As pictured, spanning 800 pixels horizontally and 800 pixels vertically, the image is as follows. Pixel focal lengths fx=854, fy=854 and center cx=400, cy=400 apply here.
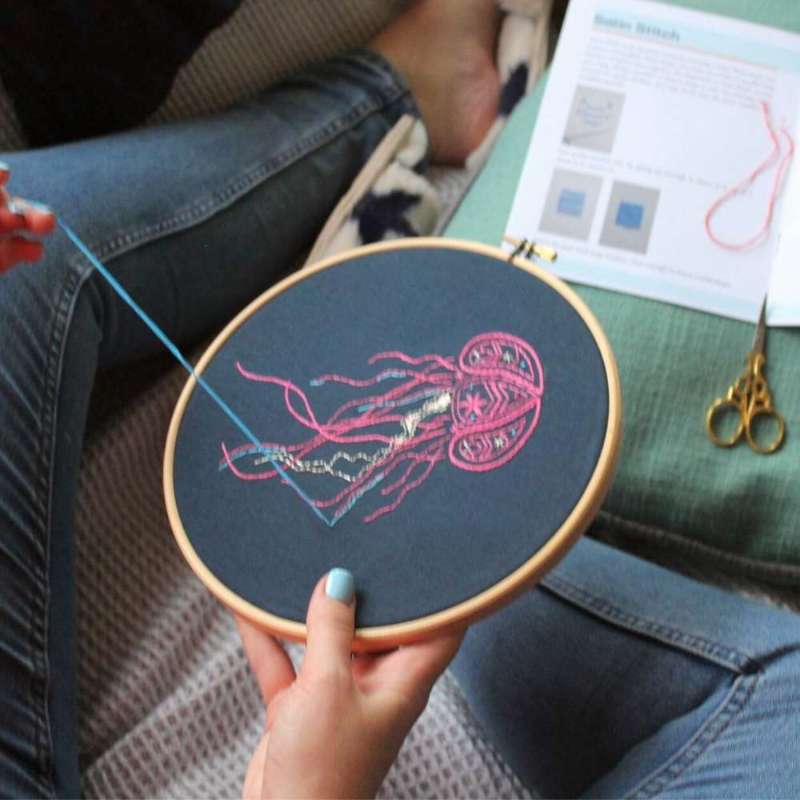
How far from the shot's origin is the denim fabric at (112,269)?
0.60 metres

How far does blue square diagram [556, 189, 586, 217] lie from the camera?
0.75 m

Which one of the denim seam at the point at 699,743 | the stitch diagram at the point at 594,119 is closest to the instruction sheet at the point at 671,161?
the stitch diagram at the point at 594,119

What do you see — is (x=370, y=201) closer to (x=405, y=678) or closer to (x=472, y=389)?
(x=472, y=389)

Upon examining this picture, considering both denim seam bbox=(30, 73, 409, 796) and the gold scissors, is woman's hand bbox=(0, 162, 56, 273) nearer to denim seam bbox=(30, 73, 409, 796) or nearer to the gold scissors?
denim seam bbox=(30, 73, 409, 796)

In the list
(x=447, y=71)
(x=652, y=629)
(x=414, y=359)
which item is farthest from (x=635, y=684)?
(x=447, y=71)

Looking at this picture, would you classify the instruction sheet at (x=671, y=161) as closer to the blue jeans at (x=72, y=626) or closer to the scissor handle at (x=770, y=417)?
the scissor handle at (x=770, y=417)

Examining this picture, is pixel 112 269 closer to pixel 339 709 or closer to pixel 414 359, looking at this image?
pixel 414 359

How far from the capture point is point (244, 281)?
2.66 ft

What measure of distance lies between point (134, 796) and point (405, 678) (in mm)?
297

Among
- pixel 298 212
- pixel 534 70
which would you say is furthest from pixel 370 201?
pixel 534 70

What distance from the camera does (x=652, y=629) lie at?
2.02 feet

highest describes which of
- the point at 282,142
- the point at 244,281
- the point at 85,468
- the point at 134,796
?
the point at 282,142

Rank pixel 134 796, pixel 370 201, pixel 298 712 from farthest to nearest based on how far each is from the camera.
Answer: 1. pixel 370 201
2. pixel 134 796
3. pixel 298 712

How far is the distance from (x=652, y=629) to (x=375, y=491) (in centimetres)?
24
